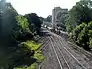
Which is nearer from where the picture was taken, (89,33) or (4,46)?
(4,46)

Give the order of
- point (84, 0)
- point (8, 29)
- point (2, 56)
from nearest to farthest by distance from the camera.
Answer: point (2, 56)
point (8, 29)
point (84, 0)

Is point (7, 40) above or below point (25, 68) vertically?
above

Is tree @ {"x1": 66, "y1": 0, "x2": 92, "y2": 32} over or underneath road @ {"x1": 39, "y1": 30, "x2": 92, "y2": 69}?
over

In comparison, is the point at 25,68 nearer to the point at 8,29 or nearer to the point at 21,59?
the point at 21,59

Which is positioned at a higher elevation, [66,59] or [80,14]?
[80,14]

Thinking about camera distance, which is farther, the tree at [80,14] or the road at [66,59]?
the tree at [80,14]

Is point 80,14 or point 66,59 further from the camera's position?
point 80,14

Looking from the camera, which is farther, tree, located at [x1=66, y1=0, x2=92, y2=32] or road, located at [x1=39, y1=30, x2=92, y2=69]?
tree, located at [x1=66, y1=0, x2=92, y2=32]

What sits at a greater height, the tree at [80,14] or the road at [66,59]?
the tree at [80,14]

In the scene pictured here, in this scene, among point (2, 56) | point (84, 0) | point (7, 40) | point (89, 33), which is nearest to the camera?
point (2, 56)

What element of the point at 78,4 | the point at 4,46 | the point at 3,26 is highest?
the point at 78,4

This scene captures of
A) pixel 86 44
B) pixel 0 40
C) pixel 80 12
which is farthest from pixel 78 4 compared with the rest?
pixel 0 40
